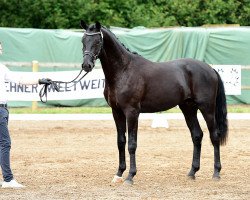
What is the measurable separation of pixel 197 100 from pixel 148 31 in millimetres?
14437

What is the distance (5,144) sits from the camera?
10359 mm

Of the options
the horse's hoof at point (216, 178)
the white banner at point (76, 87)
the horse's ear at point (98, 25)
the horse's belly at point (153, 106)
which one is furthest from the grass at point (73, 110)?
the horse's ear at point (98, 25)

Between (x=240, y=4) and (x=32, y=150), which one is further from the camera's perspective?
(x=240, y=4)

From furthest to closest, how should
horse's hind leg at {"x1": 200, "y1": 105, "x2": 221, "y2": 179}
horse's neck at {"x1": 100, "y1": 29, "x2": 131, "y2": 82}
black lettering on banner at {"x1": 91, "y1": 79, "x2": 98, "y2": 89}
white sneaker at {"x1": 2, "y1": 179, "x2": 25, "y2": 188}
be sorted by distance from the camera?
1. black lettering on banner at {"x1": 91, "y1": 79, "x2": 98, "y2": 89}
2. horse's hind leg at {"x1": 200, "y1": 105, "x2": 221, "y2": 179}
3. horse's neck at {"x1": 100, "y1": 29, "x2": 131, "y2": 82}
4. white sneaker at {"x1": 2, "y1": 179, "x2": 25, "y2": 188}

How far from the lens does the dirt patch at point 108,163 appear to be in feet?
33.4

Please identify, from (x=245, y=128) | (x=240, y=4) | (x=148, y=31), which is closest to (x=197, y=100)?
(x=245, y=128)

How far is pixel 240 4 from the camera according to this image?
34406 mm

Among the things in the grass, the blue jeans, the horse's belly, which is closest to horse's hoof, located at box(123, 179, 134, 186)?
the horse's belly

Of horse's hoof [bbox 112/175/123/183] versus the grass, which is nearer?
horse's hoof [bbox 112/175/123/183]

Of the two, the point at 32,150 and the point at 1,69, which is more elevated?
the point at 1,69

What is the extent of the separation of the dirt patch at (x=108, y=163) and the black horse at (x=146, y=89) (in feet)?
1.64

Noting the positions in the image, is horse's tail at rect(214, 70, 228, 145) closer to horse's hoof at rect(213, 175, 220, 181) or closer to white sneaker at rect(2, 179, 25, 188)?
horse's hoof at rect(213, 175, 220, 181)

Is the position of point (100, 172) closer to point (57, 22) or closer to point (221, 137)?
point (221, 137)

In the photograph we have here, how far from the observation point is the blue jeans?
404 inches
